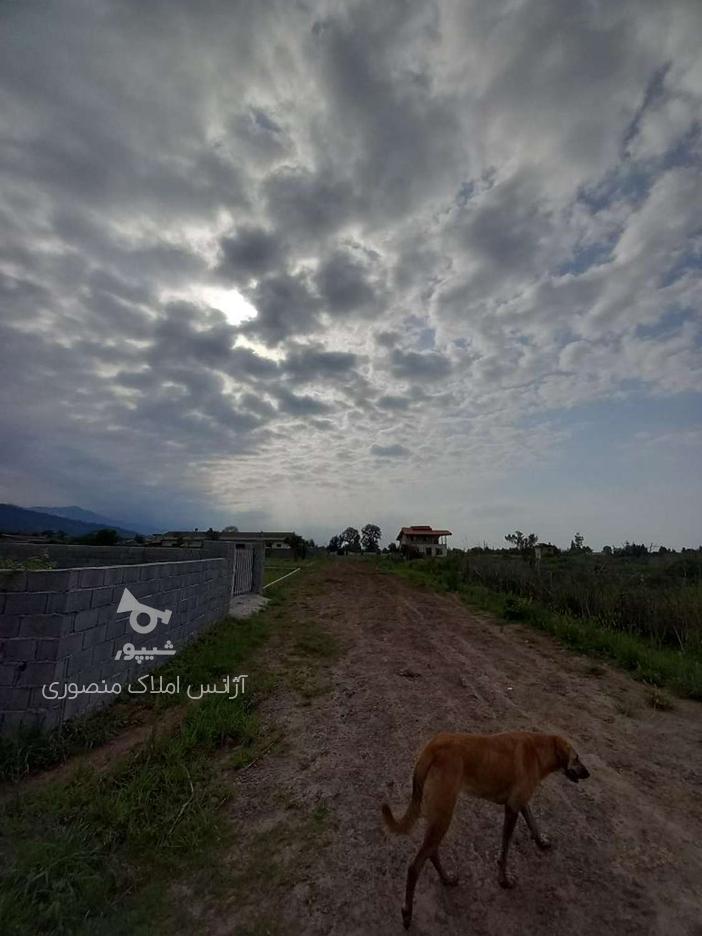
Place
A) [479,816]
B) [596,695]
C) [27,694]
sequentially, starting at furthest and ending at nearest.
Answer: [596,695] → [27,694] → [479,816]

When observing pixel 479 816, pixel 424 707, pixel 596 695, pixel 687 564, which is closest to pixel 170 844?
pixel 479 816

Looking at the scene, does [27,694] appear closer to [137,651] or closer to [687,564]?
[137,651]

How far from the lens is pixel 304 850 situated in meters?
2.80

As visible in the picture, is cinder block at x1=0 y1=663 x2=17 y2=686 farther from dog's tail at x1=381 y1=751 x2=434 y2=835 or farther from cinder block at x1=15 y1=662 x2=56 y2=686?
dog's tail at x1=381 y1=751 x2=434 y2=835

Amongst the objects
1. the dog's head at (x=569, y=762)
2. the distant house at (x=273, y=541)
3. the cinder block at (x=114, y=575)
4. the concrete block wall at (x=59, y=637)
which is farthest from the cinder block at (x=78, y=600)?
the distant house at (x=273, y=541)

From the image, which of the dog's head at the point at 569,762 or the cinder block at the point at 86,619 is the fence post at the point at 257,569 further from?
the dog's head at the point at 569,762

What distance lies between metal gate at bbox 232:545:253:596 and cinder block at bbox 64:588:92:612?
25.0 ft

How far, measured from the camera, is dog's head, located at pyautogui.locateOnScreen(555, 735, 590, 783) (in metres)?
2.77

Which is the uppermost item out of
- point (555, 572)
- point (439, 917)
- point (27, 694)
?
point (555, 572)

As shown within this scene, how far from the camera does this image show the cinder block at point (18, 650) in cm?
400

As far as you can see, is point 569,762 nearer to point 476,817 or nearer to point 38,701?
point 476,817

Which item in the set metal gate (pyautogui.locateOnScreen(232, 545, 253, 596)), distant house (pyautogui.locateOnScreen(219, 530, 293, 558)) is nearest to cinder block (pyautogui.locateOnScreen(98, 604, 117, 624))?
metal gate (pyautogui.locateOnScreen(232, 545, 253, 596))

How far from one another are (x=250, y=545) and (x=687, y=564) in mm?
13714

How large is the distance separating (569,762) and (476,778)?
0.73 meters
